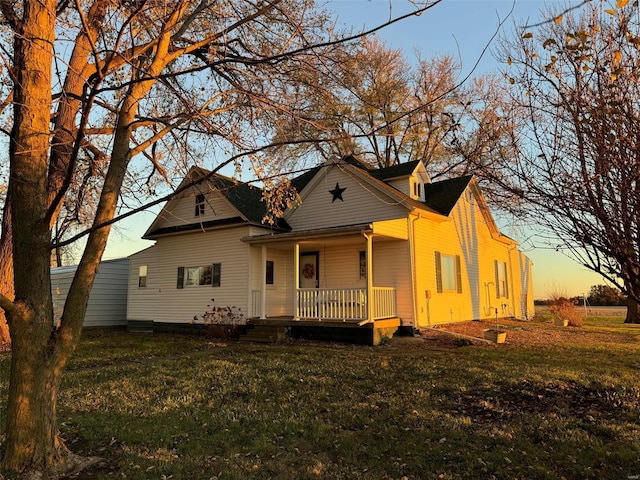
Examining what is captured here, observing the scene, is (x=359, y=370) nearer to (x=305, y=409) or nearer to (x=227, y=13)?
(x=305, y=409)

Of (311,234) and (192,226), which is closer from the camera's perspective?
(311,234)

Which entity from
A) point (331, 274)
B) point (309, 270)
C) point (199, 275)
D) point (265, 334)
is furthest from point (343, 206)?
point (199, 275)

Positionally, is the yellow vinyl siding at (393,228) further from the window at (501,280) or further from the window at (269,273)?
the window at (501,280)

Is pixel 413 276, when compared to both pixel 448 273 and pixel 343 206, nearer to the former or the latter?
pixel 448 273

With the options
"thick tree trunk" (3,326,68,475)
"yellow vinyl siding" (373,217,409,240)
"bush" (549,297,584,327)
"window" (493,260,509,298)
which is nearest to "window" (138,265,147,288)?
"yellow vinyl siding" (373,217,409,240)

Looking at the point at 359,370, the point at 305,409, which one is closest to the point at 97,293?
the point at 359,370

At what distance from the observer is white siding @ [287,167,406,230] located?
46.5ft

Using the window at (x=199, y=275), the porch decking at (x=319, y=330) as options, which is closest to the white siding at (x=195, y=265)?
the window at (x=199, y=275)

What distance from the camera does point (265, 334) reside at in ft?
43.8

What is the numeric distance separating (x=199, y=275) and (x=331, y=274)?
5.04 metres

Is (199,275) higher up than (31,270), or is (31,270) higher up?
(199,275)

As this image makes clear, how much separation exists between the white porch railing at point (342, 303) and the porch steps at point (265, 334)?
74 centimetres

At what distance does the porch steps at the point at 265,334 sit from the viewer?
13.1 m

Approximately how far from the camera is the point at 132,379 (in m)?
7.42
